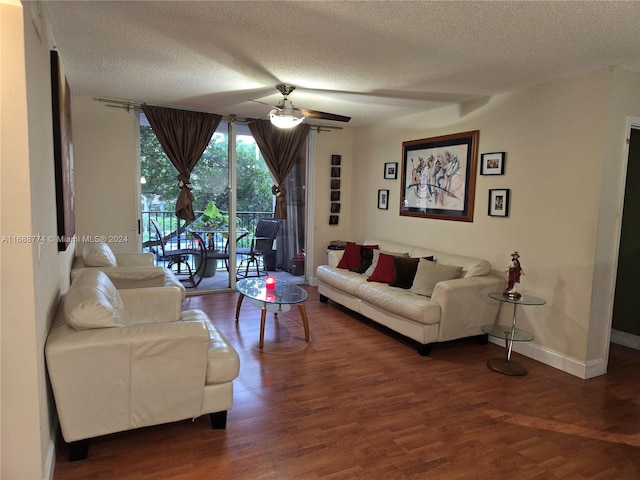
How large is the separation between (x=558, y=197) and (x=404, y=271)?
1.61m

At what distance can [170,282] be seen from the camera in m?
4.02

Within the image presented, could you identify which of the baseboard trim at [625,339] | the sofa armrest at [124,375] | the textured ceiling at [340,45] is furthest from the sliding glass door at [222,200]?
the baseboard trim at [625,339]

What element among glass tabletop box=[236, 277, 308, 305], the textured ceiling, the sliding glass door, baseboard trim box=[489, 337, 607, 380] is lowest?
baseboard trim box=[489, 337, 607, 380]

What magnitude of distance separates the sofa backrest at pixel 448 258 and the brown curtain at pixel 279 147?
1591 millimetres

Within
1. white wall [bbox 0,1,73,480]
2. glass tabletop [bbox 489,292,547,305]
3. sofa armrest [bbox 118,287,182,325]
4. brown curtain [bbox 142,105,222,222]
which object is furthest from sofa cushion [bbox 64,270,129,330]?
brown curtain [bbox 142,105,222,222]

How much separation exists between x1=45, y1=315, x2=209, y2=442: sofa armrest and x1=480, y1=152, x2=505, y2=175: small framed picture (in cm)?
321

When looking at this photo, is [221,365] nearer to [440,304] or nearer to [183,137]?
[440,304]

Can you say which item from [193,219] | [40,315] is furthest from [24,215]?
[193,219]

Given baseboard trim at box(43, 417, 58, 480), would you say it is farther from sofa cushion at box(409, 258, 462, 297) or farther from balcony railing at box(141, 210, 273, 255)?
balcony railing at box(141, 210, 273, 255)

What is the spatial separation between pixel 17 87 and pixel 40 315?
40.1 inches

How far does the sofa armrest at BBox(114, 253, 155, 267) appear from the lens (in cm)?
449

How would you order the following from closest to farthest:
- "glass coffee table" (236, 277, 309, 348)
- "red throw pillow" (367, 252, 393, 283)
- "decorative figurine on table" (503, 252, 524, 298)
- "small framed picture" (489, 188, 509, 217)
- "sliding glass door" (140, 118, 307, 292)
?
"decorative figurine on table" (503, 252, 524, 298) < "glass coffee table" (236, 277, 309, 348) < "small framed picture" (489, 188, 509, 217) < "red throw pillow" (367, 252, 393, 283) < "sliding glass door" (140, 118, 307, 292)

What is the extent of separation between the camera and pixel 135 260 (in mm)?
4547

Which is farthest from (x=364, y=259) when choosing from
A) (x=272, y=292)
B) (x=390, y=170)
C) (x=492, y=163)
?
(x=492, y=163)
